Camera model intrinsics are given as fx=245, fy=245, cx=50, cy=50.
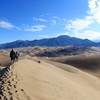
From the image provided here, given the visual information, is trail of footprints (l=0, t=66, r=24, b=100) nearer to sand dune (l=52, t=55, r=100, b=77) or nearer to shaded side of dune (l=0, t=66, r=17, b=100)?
shaded side of dune (l=0, t=66, r=17, b=100)

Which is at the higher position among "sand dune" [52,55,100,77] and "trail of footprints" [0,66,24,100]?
"trail of footprints" [0,66,24,100]

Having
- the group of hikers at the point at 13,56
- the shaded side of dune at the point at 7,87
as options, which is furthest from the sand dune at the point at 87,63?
the shaded side of dune at the point at 7,87

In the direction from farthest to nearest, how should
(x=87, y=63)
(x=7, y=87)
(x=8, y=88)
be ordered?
(x=87, y=63) → (x=7, y=87) → (x=8, y=88)

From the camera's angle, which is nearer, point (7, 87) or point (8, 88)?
point (8, 88)

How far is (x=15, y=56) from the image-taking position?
1233 inches

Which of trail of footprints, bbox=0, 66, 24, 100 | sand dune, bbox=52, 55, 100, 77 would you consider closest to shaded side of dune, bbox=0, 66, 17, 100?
trail of footprints, bbox=0, 66, 24, 100

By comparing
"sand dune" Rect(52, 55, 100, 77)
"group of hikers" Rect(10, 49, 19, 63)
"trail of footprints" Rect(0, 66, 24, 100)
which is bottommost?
"sand dune" Rect(52, 55, 100, 77)

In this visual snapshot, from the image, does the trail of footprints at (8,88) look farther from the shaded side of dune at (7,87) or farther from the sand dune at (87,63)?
the sand dune at (87,63)

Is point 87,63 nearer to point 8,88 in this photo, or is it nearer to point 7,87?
point 7,87

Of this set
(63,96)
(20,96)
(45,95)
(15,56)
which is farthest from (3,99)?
(15,56)

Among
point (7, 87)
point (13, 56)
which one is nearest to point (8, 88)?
point (7, 87)

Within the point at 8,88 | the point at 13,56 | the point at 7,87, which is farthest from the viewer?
the point at 13,56

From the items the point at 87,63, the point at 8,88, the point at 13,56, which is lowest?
the point at 87,63

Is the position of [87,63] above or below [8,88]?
below
